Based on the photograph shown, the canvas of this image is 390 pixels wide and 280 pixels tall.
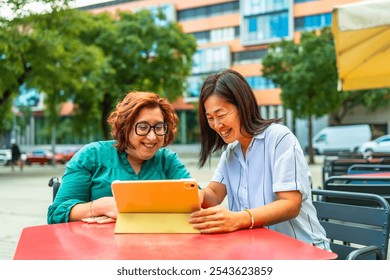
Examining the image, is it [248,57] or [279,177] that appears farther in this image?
[248,57]

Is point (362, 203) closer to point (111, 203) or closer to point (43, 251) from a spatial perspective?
point (111, 203)

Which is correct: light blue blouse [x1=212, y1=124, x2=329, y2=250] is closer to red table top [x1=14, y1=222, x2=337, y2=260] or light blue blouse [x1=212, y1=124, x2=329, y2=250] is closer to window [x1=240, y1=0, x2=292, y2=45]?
red table top [x1=14, y1=222, x2=337, y2=260]

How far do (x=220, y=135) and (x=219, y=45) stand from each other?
32.7 meters

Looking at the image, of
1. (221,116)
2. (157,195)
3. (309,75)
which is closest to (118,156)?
(221,116)

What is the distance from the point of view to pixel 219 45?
1339 inches

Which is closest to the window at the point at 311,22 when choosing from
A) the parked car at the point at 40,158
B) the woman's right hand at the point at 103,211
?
the parked car at the point at 40,158

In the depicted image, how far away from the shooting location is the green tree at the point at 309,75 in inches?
697

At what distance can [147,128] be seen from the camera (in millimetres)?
2070

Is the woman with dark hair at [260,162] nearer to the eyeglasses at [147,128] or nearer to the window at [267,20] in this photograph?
the eyeglasses at [147,128]

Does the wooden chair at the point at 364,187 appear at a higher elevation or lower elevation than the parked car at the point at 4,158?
higher

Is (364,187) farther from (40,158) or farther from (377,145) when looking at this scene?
(40,158)

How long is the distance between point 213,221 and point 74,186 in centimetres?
73

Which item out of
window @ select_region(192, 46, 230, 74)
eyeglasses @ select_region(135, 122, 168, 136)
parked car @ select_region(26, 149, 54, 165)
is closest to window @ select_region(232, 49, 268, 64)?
window @ select_region(192, 46, 230, 74)

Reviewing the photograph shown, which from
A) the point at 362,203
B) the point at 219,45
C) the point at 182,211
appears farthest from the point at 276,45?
the point at 182,211
